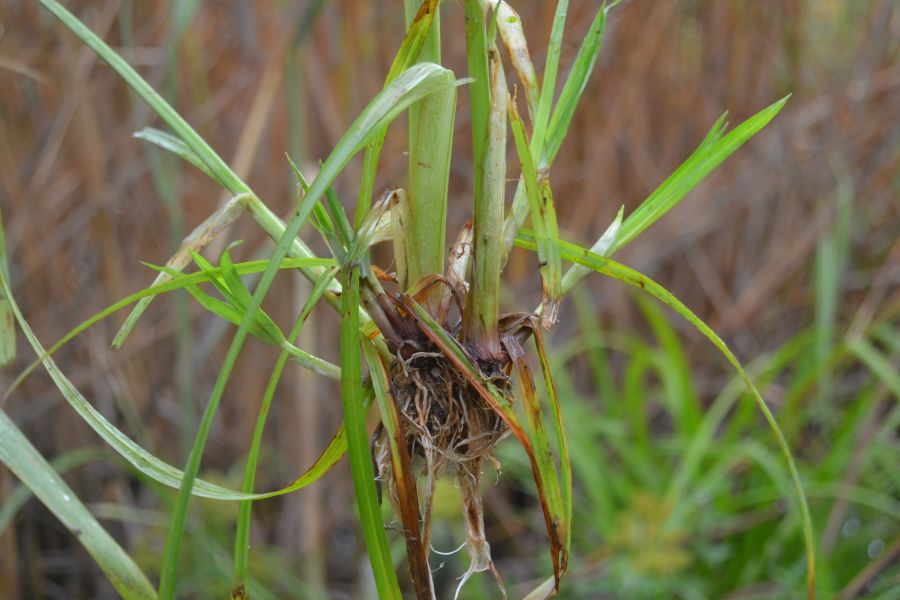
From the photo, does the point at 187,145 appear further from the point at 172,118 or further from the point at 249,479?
the point at 249,479

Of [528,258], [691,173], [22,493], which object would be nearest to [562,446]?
[691,173]

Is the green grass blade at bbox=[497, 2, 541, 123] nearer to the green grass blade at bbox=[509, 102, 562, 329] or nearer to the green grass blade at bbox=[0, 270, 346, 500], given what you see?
the green grass blade at bbox=[509, 102, 562, 329]

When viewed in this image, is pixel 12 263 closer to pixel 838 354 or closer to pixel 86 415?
pixel 86 415

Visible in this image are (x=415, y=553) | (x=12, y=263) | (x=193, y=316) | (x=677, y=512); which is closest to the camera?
(x=415, y=553)

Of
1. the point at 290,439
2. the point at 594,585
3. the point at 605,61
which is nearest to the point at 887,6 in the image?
the point at 605,61

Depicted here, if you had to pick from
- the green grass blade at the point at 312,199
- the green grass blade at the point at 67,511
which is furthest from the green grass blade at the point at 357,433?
the green grass blade at the point at 67,511

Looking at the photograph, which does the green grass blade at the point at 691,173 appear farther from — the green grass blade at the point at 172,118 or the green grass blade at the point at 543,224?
the green grass blade at the point at 172,118
